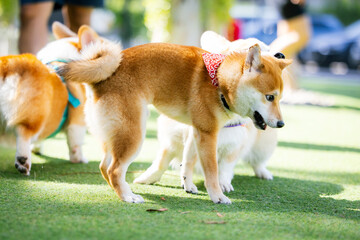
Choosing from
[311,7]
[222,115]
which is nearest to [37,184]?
[222,115]

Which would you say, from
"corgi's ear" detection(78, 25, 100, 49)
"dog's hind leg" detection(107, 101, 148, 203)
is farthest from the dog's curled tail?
"corgi's ear" detection(78, 25, 100, 49)

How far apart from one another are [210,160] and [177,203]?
284 millimetres

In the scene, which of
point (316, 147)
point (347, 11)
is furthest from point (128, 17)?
point (316, 147)

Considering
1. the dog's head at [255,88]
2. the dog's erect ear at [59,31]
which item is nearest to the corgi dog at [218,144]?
A: the dog's head at [255,88]

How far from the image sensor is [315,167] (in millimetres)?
3654

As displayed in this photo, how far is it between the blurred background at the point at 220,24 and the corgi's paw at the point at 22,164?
6.77 ft

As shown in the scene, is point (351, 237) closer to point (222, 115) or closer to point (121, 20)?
point (222, 115)

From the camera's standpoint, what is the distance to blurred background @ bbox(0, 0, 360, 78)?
23.5 feet

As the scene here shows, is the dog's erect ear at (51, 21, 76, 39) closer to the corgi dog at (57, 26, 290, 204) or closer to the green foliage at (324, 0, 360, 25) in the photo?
the corgi dog at (57, 26, 290, 204)

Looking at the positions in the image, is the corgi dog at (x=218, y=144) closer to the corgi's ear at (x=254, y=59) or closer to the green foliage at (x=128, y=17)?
the corgi's ear at (x=254, y=59)

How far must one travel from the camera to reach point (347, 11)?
76.1ft

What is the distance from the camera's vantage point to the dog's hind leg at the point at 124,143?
7.69ft

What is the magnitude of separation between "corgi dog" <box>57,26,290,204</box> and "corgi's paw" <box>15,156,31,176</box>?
548 millimetres

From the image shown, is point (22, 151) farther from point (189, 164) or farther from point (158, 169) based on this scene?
point (189, 164)
